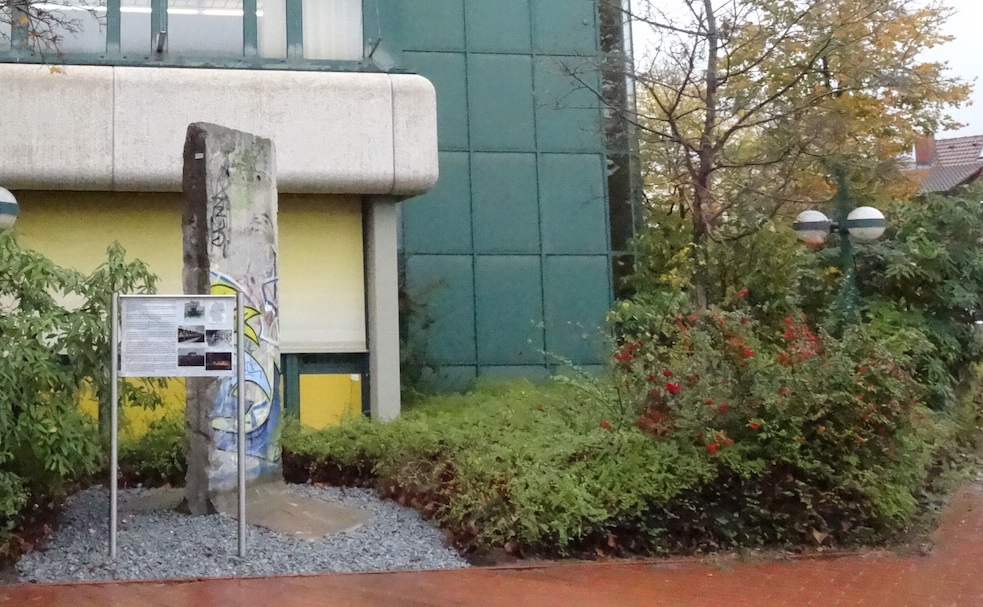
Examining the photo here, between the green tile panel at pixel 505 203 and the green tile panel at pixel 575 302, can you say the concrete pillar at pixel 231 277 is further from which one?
the green tile panel at pixel 575 302

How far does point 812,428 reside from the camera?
959cm

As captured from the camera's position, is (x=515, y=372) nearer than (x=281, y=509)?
No

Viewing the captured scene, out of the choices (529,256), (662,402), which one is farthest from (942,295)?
(662,402)

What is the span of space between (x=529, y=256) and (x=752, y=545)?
350 inches

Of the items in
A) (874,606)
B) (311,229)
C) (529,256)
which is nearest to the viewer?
(874,606)

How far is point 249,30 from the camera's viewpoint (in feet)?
47.1

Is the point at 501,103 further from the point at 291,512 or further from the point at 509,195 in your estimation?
the point at 291,512

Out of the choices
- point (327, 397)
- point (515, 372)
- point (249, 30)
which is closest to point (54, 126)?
point (249, 30)

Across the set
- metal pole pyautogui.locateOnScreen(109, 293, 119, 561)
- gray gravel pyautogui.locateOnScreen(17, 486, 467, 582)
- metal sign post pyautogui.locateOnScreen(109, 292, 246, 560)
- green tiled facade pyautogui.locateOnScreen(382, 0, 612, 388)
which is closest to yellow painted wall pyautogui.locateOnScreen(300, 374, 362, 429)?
green tiled facade pyautogui.locateOnScreen(382, 0, 612, 388)

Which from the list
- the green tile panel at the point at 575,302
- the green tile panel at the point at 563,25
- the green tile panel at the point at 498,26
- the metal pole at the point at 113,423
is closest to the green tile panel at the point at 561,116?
the green tile panel at the point at 563,25

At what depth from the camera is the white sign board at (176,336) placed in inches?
324

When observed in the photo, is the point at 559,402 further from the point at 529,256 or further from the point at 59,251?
the point at 59,251

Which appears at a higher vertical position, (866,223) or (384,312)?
(866,223)

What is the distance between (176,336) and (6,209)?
470 centimetres
